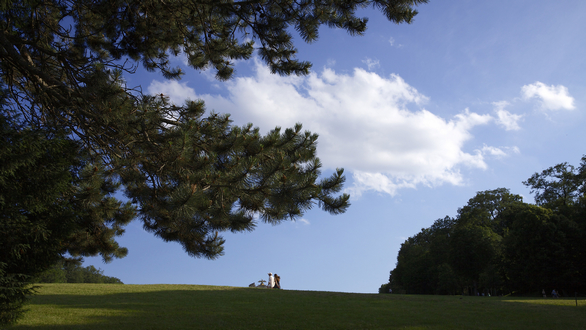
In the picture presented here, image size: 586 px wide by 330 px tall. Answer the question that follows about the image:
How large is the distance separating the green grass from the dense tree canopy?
2.58 m

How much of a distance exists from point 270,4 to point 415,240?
60604mm

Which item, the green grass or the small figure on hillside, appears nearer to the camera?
→ the green grass

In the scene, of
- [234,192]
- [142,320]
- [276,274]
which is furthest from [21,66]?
[276,274]

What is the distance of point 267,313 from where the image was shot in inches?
454

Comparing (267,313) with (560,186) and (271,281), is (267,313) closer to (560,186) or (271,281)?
(271,281)

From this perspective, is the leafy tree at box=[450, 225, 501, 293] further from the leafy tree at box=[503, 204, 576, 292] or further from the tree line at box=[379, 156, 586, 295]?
the leafy tree at box=[503, 204, 576, 292]

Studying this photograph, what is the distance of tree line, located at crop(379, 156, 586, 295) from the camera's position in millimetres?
25250

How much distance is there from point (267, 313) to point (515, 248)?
2465 cm

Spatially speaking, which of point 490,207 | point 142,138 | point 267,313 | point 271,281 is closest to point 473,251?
point 490,207

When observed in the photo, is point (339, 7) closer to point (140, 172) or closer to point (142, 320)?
point (140, 172)

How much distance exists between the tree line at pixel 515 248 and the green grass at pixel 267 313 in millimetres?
14762

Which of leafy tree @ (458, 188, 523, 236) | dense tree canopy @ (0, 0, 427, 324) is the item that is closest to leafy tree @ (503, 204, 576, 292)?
leafy tree @ (458, 188, 523, 236)

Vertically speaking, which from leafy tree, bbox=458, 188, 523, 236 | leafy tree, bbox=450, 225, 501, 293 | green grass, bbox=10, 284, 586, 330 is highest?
leafy tree, bbox=458, 188, 523, 236

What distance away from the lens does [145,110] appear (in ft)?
23.5
